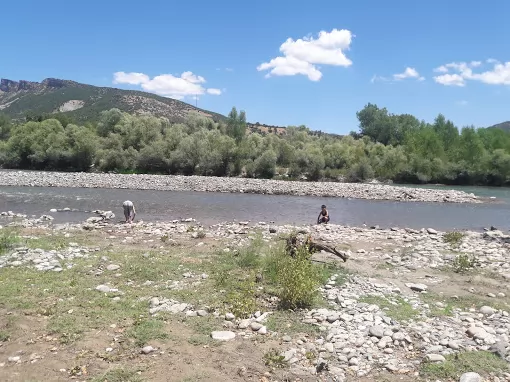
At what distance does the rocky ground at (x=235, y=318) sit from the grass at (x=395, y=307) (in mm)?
28

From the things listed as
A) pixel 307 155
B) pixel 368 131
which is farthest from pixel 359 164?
pixel 368 131

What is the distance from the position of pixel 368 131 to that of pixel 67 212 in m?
106

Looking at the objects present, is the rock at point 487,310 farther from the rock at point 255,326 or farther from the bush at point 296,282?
the rock at point 255,326

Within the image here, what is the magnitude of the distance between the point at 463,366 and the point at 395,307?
103 inches

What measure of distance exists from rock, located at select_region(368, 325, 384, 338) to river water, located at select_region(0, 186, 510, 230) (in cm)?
1904

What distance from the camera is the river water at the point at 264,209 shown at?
30.0 metres

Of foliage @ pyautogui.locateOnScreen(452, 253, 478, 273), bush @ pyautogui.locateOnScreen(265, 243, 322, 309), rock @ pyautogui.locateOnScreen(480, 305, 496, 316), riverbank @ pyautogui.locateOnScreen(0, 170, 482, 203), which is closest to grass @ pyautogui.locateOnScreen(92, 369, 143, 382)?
bush @ pyautogui.locateOnScreen(265, 243, 322, 309)

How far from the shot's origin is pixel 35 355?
283 inches

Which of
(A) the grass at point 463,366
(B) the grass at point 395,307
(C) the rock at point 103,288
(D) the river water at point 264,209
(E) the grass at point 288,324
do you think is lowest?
(D) the river water at point 264,209

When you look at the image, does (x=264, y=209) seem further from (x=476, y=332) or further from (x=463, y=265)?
(x=476, y=332)

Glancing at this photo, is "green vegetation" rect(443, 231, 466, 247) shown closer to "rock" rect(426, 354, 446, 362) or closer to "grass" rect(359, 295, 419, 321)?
"grass" rect(359, 295, 419, 321)

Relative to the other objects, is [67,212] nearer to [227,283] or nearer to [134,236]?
[134,236]

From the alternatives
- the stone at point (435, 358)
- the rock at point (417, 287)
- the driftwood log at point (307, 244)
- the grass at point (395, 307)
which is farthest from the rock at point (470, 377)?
the driftwood log at point (307, 244)

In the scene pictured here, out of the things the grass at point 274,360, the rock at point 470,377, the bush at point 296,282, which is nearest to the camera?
the rock at point 470,377
